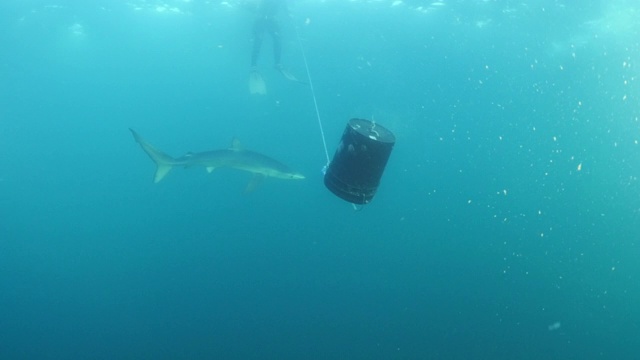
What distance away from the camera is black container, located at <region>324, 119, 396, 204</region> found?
4348 millimetres

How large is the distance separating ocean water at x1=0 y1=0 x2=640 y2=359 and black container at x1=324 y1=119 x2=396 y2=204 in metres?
5.27

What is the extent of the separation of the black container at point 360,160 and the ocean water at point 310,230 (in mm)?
5269

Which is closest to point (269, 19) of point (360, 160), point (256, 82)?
point (256, 82)

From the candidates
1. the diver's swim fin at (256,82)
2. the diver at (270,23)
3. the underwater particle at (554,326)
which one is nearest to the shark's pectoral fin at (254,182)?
the diver's swim fin at (256,82)

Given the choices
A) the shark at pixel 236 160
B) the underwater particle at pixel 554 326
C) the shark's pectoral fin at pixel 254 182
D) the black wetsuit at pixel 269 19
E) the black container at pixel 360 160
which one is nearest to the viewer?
the black container at pixel 360 160

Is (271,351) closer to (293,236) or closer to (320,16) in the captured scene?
(293,236)

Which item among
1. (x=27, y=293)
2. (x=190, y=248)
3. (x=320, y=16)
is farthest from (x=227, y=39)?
(x=27, y=293)

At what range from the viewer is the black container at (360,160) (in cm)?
435

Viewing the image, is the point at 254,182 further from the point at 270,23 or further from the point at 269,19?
the point at 269,19

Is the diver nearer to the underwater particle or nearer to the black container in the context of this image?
the black container

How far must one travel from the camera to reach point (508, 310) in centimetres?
1933

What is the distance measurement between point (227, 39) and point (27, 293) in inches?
1059

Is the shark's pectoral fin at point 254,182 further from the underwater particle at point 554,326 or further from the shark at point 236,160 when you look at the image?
the underwater particle at point 554,326

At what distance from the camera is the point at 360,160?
441 cm
